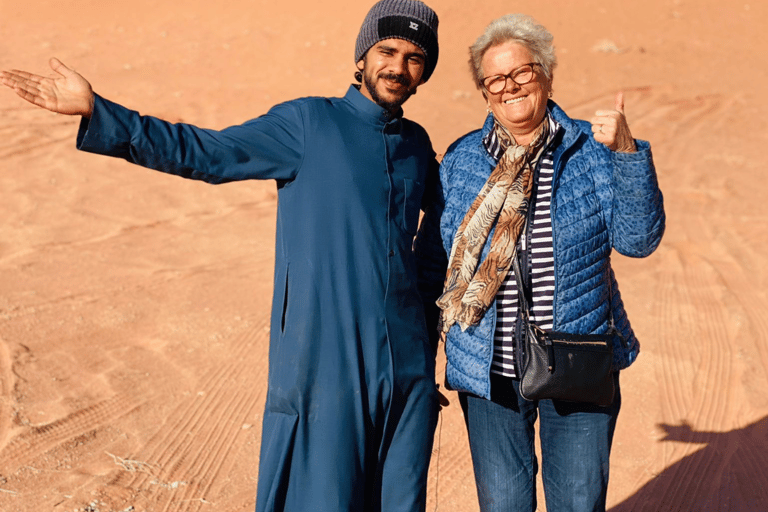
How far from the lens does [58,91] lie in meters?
2.10

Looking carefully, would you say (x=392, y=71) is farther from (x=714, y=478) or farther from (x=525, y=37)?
(x=714, y=478)

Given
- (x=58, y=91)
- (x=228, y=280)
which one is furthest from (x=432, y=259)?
(x=228, y=280)

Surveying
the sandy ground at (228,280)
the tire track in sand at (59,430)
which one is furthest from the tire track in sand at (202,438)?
the tire track in sand at (59,430)

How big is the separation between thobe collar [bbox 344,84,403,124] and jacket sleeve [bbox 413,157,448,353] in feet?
1.12

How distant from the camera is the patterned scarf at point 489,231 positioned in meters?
2.57

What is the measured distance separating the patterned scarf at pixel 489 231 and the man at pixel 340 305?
17 centimetres

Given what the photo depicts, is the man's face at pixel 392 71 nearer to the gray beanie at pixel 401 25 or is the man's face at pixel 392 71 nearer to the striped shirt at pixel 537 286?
the gray beanie at pixel 401 25

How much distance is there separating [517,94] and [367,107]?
0.49 m

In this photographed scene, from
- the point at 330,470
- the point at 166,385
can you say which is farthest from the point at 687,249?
the point at 330,470

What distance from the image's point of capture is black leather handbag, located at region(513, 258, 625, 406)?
2521 mm

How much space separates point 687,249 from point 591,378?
5704mm

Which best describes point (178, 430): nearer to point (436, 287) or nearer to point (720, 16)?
point (436, 287)


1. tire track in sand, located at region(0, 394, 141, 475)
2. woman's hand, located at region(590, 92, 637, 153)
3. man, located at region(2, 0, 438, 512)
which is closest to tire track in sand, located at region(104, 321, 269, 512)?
tire track in sand, located at region(0, 394, 141, 475)

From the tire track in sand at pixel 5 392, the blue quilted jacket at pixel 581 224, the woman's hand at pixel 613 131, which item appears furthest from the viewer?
the tire track in sand at pixel 5 392
